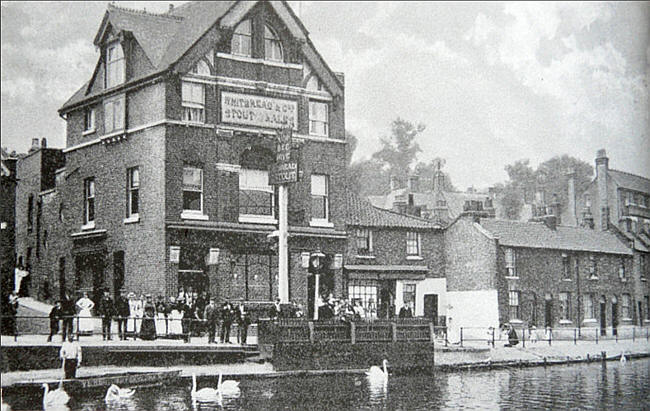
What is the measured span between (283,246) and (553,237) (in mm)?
5711

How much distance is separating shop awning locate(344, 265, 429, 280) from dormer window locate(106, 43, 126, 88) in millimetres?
3545

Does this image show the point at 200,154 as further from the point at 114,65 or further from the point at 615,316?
the point at 615,316

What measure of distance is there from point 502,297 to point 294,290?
3512mm

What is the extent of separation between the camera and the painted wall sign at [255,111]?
36.4 feet

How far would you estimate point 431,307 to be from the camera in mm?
12539

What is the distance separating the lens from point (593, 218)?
14.5m

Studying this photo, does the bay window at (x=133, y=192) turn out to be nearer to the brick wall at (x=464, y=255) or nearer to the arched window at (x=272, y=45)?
the arched window at (x=272, y=45)

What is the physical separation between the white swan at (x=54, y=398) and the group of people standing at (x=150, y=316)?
1.08 metres

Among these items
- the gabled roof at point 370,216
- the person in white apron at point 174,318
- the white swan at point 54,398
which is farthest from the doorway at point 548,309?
the white swan at point 54,398

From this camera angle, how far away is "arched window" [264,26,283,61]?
10.9 metres

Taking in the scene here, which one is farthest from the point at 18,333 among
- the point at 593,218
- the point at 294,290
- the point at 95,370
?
the point at 593,218

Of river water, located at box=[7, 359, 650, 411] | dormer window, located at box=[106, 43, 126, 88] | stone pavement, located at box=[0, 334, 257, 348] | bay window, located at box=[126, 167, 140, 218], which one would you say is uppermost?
dormer window, located at box=[106, 43, 126, 88]

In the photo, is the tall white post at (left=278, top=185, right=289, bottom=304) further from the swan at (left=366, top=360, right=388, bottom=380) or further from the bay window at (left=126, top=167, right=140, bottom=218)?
the swan at (left=366, top=360, right=388, bottom=380)

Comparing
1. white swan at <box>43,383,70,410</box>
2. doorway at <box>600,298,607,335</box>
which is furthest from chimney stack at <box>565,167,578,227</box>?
→ white swan at <box>43,383,70,410</box>
